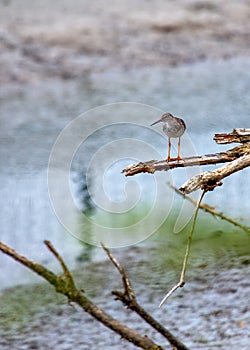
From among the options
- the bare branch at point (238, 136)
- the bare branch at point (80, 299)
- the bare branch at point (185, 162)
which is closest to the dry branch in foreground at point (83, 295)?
the bare branch at point (80, 299)

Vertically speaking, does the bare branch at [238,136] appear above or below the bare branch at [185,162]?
above

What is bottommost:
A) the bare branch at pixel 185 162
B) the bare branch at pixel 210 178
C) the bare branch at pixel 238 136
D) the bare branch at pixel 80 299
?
the bare branch at pixel 80 299

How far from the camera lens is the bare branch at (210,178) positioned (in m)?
0.93

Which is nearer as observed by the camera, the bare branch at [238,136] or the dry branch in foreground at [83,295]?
the dry branch in foreground at [83,295]

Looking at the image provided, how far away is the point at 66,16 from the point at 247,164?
7.14ft

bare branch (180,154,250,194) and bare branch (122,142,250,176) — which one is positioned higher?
bare branch (122,142,250,176)

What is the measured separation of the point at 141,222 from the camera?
2033mm

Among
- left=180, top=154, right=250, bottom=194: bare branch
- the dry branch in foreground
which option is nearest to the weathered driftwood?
left=180, top=154, right=250, bottom=194: bare branch

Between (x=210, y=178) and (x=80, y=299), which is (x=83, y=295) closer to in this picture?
(x=80, y=299)

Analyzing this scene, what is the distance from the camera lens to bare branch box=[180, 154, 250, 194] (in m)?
0.93

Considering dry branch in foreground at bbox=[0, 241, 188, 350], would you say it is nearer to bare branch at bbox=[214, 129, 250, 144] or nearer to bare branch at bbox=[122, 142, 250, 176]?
bare branch at bbox=[122, 142, 250, 176]

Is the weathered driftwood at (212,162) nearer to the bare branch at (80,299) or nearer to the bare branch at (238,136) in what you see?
the bare branch at (238,136)

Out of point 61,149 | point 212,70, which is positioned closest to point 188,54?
point 212,70

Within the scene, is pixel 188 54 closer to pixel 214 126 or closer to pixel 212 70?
pixel 212 70
